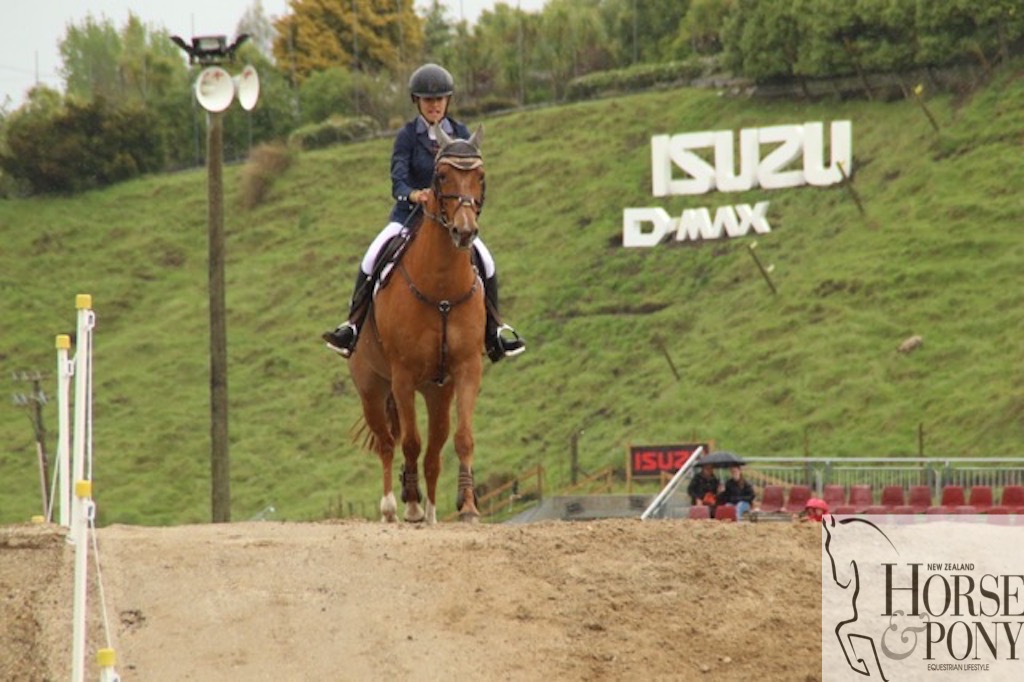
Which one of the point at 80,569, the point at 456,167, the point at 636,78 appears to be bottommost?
the point at 80,569

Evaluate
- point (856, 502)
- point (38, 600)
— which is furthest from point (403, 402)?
point (856, 502)

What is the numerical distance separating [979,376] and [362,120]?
51.8m

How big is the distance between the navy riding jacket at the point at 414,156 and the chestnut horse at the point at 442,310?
2.65 ft

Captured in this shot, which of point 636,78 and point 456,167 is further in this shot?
point 636,78

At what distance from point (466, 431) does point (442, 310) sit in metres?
1.11

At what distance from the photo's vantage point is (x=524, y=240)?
82500 millimetres

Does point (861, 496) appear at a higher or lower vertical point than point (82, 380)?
lower

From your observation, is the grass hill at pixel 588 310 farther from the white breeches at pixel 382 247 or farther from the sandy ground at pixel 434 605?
the sandy ground at pixel 434 605


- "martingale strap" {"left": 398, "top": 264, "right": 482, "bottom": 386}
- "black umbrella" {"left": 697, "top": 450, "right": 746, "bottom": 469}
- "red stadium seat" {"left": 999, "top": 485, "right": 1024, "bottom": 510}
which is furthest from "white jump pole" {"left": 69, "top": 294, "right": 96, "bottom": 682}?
"red stadium seat" {"left": 999, "top": 485, "right": 1024, "bottom": 510}

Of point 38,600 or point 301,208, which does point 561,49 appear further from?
point 38,600

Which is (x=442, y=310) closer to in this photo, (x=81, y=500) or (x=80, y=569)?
(x=80, y=569)

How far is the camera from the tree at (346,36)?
115 meters

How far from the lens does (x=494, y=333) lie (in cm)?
1823

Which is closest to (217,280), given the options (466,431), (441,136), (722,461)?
(722,461)
